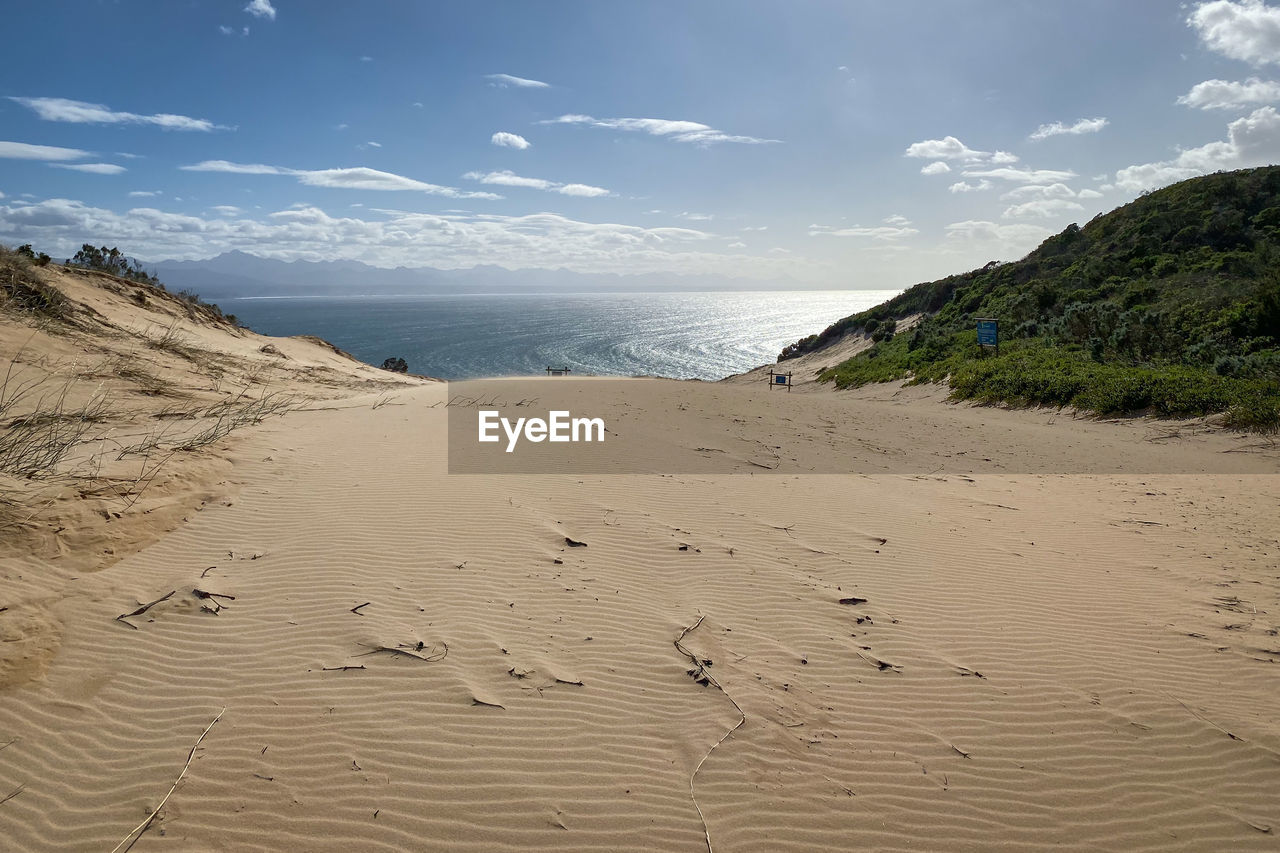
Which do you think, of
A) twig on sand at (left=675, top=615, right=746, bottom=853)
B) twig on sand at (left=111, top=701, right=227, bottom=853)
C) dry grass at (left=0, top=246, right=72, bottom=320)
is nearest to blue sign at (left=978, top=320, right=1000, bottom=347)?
twig on sand at (left=675, top=615, right=746, bottom=853)

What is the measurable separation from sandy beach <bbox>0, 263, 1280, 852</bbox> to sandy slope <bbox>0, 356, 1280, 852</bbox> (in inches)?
0.9

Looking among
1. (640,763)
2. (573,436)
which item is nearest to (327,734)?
(640,763)

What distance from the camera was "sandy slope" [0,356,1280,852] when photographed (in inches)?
124

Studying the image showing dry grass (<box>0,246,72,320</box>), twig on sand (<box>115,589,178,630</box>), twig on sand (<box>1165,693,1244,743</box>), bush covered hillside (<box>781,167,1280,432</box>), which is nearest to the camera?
twig on sand (<box>1165,693,1244,743</box>)

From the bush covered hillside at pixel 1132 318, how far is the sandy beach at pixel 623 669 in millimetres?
8161

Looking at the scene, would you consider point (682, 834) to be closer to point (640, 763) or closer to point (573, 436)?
point (640, 763)

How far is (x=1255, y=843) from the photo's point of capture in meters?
3.07

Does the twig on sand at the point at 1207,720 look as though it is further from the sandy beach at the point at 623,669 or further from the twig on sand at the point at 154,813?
the twig on sand at the point at 154,813

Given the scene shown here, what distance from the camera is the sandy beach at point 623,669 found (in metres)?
3.16

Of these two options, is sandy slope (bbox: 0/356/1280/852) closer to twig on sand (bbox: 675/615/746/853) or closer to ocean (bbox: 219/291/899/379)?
twig on sand (bbox: 675/615/746/853)

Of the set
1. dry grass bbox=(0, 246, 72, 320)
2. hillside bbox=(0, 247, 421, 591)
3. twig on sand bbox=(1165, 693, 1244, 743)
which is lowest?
twig on sand bbox=(1165, 693, 1244, 743)

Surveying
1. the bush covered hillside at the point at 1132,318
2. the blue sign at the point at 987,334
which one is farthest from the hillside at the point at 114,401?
the blue sign at the point at 987,334

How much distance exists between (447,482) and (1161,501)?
10230 mm

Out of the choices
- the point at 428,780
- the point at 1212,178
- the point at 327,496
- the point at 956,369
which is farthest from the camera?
the point at 1212,178
